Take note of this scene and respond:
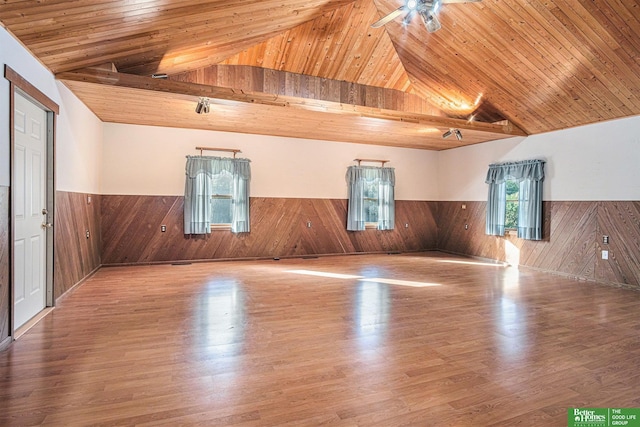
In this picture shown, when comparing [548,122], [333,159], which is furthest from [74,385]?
[548,122]

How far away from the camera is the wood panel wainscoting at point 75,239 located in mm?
4027

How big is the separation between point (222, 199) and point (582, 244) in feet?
20.5

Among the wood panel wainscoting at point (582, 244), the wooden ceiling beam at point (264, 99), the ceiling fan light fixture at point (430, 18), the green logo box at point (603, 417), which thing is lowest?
the green logo box at point (603, 417)

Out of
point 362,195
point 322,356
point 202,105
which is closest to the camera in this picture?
point 322,356

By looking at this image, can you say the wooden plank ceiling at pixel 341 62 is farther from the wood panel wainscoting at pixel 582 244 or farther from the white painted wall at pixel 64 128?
the wood panel wainscoting at pixel 582 244

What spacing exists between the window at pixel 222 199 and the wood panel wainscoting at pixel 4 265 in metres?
4.09

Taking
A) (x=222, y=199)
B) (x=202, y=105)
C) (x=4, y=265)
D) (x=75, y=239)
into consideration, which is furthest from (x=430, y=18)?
(x=75, y=239)

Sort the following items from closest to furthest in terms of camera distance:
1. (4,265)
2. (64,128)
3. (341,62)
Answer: (4,265)
(64,128)
(341,62)

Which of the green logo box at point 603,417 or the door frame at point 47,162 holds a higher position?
the door frame at point 47,162

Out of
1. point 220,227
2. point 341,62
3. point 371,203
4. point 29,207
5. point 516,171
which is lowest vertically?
point 220,227

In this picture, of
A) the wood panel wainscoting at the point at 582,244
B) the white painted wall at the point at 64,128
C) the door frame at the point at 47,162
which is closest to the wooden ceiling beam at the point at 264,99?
the white painted wall at the point at 64,128

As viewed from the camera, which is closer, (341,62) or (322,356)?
(322,356)

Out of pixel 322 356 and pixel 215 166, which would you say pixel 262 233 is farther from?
pixel 322 356

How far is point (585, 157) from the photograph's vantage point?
5.63 meters
